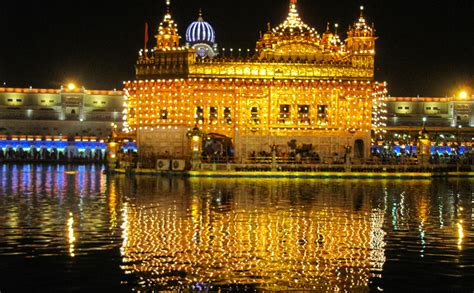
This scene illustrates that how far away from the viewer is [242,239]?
63.0ft

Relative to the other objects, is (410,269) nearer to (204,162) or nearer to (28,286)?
(28,286)

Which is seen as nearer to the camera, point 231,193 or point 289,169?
point 231,193

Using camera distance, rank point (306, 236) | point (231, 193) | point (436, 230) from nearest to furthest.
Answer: point (306, 236) < point (436, 230) < point (231, 193)

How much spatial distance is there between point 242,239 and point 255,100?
39.9 meters

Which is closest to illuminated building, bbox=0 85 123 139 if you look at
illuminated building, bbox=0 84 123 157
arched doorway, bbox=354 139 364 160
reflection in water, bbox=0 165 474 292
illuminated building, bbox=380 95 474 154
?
illuminated building, bbox=0 84 123 157

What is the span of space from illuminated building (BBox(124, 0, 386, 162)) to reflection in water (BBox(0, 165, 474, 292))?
2511cm

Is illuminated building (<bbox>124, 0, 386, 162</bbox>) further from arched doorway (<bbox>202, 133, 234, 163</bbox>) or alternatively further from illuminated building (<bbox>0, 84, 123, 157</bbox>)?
illuminated building (<bbox>0, 84, 123, 157</bbox>)

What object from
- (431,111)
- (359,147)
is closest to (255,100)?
(359,147)

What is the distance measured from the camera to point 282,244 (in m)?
18.4

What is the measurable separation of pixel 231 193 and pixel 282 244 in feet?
51.7

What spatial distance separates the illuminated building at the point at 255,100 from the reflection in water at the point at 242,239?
25112mm

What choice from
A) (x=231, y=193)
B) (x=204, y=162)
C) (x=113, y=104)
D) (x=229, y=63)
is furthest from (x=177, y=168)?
(x=113, y=104)

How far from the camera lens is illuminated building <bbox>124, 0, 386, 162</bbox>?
5794 cm

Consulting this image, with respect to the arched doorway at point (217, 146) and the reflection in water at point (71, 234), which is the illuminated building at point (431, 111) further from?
the reflection in water at point (71, 234)
